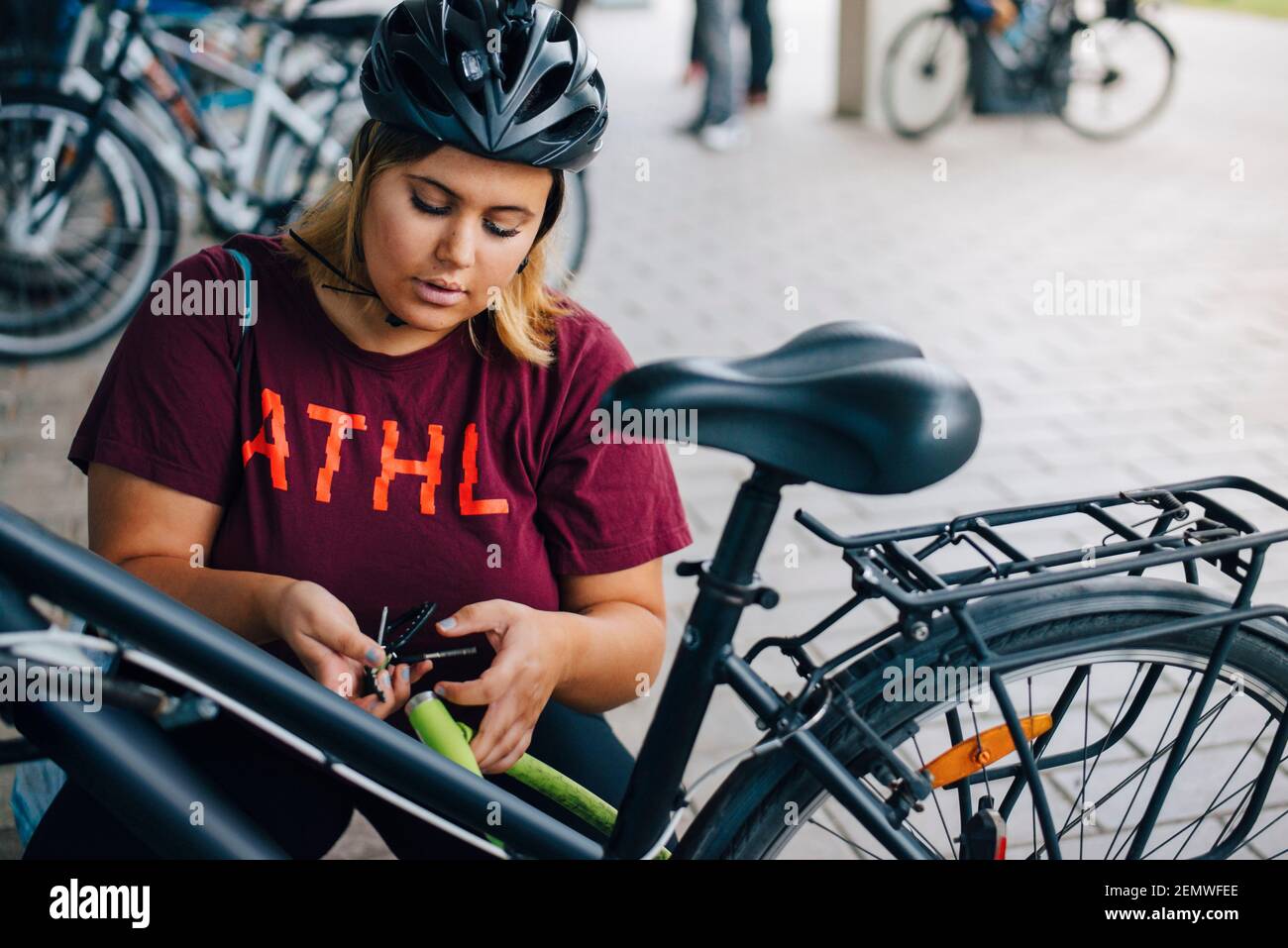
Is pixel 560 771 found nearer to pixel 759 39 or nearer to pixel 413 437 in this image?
pixel 413 437

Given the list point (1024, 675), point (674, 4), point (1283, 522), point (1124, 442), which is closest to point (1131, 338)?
point (1124, 442)

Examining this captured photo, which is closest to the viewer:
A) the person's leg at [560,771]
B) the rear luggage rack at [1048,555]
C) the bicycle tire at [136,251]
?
the rear luggage rack at [1048,555]

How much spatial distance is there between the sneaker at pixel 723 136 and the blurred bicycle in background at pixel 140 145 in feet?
11.6

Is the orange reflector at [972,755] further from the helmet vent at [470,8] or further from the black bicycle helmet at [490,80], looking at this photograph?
the helmet vent at [470,8]

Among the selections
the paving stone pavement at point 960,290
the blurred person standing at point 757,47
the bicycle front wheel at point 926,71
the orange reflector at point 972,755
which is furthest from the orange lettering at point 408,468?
the bicycle front wheel at point 926,71

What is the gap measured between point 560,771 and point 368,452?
19.7 inches

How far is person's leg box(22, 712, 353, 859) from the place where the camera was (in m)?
1.60

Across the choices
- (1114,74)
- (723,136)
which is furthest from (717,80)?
(1114,74)

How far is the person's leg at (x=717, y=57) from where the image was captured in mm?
8430

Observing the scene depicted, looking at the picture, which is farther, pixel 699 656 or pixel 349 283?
pixel 349 283

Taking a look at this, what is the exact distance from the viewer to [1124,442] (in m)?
4.31

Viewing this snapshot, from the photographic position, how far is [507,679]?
1555mm

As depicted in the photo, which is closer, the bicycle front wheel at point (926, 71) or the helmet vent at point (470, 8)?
the helmet vent at point (470, 8)

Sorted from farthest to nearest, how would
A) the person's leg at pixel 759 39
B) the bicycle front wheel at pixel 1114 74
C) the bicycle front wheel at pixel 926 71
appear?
the person's leg at pixel 759 39 → the bicycle front wheel at pixel 926 71 → the bicycle front wheel at pixel 1114 74
